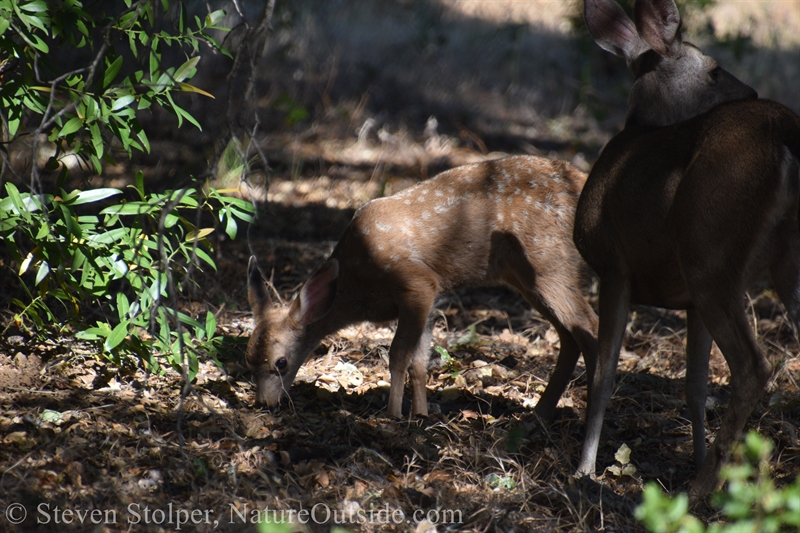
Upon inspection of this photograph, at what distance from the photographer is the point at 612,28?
5012 mm

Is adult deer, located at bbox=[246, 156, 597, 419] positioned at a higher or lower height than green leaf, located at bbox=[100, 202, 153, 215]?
lower

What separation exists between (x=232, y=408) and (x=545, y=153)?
7.48 metres

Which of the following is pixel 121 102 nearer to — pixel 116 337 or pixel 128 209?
pixel 128 209

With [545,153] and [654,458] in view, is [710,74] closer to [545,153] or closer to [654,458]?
[654,458]

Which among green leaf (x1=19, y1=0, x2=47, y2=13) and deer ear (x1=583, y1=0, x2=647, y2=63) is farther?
deer ear (x1=583, y1=0, x2=647, y2=63)

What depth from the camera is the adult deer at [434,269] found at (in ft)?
18.2

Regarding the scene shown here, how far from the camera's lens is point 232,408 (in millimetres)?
5180

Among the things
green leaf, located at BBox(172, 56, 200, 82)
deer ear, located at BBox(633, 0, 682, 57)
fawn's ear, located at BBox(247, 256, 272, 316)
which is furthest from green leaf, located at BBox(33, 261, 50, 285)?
deer ear, located at BBox(633, 0, 682, 57)

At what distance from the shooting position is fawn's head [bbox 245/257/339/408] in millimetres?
5566

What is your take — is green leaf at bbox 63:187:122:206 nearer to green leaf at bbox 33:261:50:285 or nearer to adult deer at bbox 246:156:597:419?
green leaf at bbox 33:261:50:285

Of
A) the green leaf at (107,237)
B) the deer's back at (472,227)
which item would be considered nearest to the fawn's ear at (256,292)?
the deer's back at (472,227)

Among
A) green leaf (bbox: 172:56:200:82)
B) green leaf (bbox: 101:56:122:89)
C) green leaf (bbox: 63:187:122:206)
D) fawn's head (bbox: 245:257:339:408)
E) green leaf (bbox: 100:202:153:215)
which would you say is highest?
green leaf (bbox: 172:56:200:82)

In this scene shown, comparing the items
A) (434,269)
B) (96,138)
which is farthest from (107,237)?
(434,269)

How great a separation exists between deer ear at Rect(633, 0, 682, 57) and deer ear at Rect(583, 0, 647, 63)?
234 millimetres
